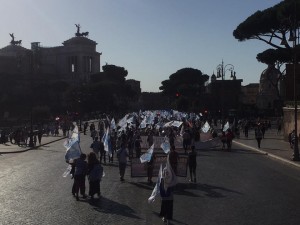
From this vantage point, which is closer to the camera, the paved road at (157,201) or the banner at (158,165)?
the paved road at (157,201)

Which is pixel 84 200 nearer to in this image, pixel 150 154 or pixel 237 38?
pixel 150 154

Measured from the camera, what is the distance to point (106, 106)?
4756 inches

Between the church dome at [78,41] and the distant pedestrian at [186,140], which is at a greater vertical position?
the church dome at [78,41]

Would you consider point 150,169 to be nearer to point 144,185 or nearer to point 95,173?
point 144,185

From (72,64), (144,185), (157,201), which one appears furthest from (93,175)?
(72,64)

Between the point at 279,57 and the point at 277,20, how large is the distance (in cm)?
1290

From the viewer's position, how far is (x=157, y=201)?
14609 millimetres

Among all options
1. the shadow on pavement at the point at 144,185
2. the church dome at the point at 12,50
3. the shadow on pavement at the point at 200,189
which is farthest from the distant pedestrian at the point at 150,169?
the church dome at the point at 12,50

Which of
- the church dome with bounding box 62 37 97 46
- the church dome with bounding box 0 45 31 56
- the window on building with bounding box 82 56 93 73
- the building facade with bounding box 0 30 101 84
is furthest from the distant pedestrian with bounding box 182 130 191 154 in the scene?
the church dome with bounding box 0 45 31 56

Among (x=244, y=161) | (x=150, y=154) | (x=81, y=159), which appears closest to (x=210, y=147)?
(x=244, y=161)

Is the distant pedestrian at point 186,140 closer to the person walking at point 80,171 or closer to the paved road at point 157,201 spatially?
the paved road at point 157,201

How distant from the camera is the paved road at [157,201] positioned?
1230cm

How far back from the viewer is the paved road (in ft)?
40.3

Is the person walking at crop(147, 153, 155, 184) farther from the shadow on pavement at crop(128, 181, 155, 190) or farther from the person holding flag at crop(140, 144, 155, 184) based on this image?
the shadow on pavement at crop(128, 181, 155, 190)
